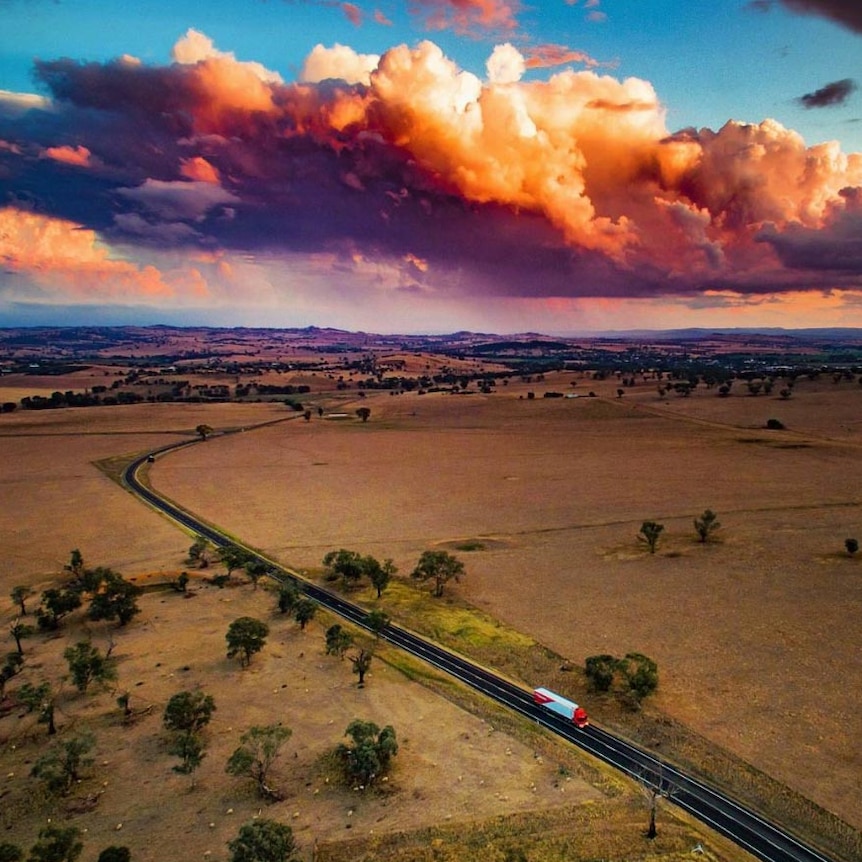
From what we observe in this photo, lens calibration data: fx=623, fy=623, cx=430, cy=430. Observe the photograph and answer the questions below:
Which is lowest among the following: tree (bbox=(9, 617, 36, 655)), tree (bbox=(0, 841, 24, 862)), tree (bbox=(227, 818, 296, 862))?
tree (bbox=(9, 617, 36, 655))

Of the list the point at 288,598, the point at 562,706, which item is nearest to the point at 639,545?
the point at 562,706

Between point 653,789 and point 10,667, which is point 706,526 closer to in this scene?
point 653,789

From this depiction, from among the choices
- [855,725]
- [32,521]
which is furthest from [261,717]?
[32,521]

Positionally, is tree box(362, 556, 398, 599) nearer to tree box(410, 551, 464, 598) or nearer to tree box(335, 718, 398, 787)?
tree box(410, 551, 464, 598)

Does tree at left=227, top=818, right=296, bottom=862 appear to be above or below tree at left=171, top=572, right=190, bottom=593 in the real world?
above

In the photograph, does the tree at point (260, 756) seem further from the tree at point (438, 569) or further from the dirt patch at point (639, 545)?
the tree at point (438, 569)

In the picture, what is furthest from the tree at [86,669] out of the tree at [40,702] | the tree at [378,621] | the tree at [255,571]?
the tree at [378,621]

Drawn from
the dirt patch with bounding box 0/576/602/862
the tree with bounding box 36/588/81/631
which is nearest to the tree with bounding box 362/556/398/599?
the dirt patch with bounding box 0/576/602/862
